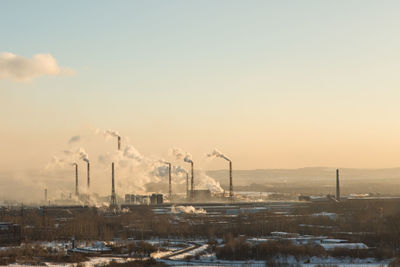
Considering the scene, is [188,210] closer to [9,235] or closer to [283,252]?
[9,235]

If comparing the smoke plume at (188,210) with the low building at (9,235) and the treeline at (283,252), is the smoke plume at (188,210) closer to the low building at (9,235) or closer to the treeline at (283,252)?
the low building at (9,235)

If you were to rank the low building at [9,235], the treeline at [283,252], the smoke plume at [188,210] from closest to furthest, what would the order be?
the treeline at [283,252] < the low building at [9,235] < the smoke plume at [188,210]

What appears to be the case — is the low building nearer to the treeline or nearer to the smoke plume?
the treeline

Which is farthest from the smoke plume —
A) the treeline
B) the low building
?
the treeline

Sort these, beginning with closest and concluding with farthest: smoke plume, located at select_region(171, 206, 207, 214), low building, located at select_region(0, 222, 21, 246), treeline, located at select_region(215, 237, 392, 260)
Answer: treeline, located at select_region(215, 237, 392, 260), low building, located at select_region(0, 222, 21, 246), smoke plume, located at select_region(171, 206, 207, 214)

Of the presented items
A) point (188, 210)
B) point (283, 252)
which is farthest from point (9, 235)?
point (188, 210)

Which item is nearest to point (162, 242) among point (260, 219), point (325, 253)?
point (325, 253)

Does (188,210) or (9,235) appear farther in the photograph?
(188,210)

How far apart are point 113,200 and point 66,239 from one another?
92127 mm

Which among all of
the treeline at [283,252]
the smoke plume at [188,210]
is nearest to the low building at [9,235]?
the treeline at [283,252]

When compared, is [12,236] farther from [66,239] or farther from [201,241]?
[201,241]

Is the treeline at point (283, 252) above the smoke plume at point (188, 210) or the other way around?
the other way around

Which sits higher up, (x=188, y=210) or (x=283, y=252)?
(x=188, y=210)

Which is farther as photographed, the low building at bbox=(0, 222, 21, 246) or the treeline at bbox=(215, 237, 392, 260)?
the low building at bbox=(0, 222, 21, 246)
